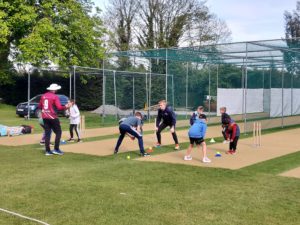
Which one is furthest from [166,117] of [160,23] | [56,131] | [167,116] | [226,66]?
[160,23]

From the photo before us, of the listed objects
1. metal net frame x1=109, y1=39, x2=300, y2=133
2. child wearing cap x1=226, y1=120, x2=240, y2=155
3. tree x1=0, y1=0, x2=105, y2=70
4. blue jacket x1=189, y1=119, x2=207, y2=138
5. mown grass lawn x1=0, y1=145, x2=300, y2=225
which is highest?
tree x1=0, y1=0, x2=105, y2=70

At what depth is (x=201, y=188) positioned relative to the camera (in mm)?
8062

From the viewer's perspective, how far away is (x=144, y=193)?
761cm

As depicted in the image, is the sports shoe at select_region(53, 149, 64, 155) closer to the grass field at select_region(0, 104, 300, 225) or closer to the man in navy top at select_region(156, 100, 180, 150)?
the grass field at select_region(0, 104, 300, 225)

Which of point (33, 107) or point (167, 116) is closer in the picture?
point (167, 116)

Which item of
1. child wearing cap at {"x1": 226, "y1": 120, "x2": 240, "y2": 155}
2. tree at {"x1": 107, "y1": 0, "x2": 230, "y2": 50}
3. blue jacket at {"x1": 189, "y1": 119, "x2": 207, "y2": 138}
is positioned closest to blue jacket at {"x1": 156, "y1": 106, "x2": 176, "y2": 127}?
child wearing cap at {"x1": 226, "y1": 120, "x2": 240, "y2": 155}

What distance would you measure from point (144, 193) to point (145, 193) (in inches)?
0.7

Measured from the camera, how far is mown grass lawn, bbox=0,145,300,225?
6.25 metres

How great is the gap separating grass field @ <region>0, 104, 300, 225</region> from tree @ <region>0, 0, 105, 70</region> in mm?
15728

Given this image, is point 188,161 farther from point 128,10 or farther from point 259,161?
point 128,10

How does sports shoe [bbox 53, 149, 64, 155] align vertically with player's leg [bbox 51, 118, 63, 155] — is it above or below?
below

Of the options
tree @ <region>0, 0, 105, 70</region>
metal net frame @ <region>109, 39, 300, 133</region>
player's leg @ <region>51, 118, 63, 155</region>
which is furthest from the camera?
tree @ <region>0, 0, 105, 70</region>

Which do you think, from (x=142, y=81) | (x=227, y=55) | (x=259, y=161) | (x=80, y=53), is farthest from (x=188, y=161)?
(x=80, y=53)

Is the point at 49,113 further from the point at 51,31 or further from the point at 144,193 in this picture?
the point at 51,31
